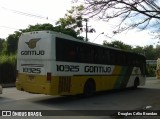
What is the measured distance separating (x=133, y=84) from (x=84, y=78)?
28.0ft

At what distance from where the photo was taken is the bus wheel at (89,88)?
19062 millimetres

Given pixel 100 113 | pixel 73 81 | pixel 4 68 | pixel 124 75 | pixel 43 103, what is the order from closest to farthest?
pixel 100 113, pixel 43 103, pixel 73 81, pixel 124 75, pixel 4 68

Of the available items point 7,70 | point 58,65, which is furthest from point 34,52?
point 7,70

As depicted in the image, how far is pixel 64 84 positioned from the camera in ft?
55.5

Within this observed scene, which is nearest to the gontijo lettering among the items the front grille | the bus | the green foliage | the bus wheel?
the bus

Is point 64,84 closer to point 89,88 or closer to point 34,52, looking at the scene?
point 34,52

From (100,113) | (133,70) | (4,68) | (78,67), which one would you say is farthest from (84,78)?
(4,68)

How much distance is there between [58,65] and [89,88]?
3.42m

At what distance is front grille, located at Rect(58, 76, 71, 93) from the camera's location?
654 inches

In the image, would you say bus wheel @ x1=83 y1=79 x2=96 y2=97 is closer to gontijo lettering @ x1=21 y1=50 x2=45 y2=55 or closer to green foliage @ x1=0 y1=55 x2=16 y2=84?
gontijo lettering @ x1=21 y1=50 x2=45 y2=55

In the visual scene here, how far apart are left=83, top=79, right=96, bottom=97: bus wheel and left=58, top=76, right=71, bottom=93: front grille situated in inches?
75.2

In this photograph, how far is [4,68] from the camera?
117ft

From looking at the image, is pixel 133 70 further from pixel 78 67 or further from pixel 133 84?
pixel 78 67

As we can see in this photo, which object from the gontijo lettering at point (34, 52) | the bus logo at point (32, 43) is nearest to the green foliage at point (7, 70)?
the gontijo lettering at point (34, 52)
